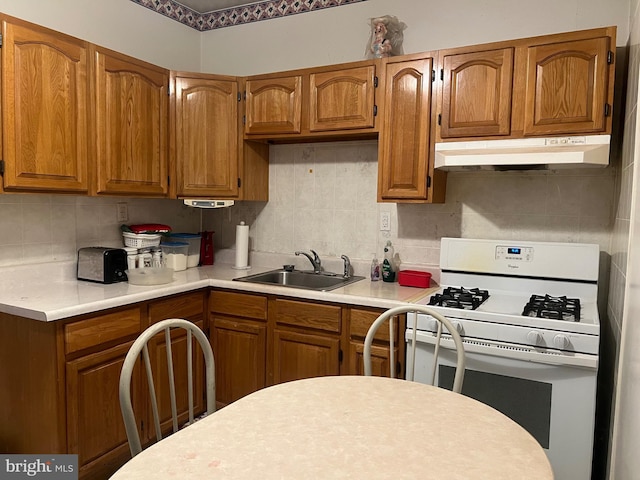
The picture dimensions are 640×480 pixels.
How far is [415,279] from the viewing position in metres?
2.64

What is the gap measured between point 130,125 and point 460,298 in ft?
6.36

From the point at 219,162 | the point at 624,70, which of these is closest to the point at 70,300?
the point at 219,162

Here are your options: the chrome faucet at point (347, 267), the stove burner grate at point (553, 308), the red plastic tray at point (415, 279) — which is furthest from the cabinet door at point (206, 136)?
the stove burner grate at point (553, 308)

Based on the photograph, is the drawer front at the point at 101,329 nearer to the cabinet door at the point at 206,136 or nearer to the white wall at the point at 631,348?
the cabinet door at the point at 206,136

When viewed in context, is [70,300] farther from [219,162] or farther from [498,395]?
[498,395]

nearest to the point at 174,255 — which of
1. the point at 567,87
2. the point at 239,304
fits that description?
the point at 239,304

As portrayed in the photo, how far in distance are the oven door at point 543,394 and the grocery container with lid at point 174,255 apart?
5.45 feet

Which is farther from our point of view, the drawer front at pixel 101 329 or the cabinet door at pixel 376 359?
the cabinet door at pixel 376 359

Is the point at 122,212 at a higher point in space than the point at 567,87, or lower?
lower

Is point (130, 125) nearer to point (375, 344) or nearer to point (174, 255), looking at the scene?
point (174, 255)

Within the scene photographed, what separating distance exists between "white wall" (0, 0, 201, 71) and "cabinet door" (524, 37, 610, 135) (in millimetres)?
2286

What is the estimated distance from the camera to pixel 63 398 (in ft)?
6.56

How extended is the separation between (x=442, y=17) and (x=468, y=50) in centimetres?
51

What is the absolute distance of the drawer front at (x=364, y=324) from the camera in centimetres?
226
